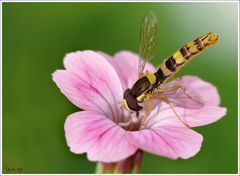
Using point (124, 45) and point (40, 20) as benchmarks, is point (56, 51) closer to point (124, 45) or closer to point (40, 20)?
point (40, 20)

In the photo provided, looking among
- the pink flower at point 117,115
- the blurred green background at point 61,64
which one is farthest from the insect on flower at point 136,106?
the blurred green background at point 61,64

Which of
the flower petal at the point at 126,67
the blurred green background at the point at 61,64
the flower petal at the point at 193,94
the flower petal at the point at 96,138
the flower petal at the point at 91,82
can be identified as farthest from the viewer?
the blurred green background at the point at 61,64

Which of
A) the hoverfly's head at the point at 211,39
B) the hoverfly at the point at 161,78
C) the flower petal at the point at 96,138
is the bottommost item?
the flower petal at the point at 96,138

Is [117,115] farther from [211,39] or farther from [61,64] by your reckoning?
[61,64]

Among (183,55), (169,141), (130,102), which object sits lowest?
(169,141)

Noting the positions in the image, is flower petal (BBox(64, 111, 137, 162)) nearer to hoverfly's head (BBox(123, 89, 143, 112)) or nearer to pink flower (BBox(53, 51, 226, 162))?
pink flower (BBox(53, 51, 226, 162))

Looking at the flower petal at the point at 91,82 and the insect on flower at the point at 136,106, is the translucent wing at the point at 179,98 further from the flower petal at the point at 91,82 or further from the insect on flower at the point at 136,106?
the flower petal at the point at 91,82

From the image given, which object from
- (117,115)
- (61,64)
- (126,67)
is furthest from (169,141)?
(61,64)
